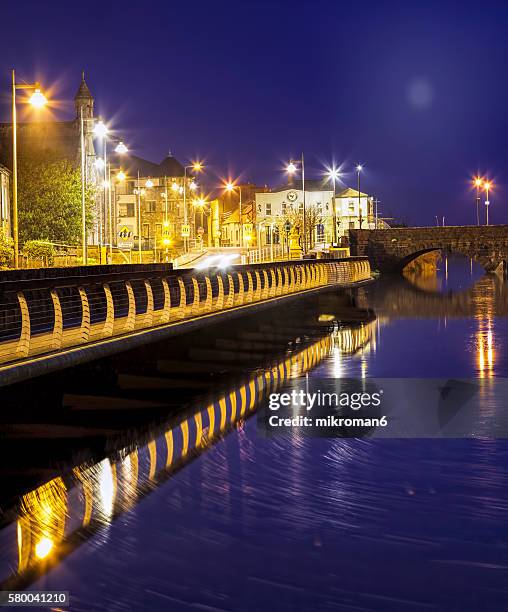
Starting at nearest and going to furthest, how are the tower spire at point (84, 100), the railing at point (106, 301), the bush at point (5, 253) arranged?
the railing at point (106, 301), the bush at point (5, 253), the tower spire at point (84, 100)

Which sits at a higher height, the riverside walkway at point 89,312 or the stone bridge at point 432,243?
the stone bridge at point 432,243

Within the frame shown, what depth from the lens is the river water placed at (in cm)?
1105

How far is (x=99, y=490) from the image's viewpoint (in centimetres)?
1523

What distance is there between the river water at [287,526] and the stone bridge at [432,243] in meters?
117

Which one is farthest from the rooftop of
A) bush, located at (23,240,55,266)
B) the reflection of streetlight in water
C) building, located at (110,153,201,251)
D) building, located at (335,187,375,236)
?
the reflection of streetlight in water

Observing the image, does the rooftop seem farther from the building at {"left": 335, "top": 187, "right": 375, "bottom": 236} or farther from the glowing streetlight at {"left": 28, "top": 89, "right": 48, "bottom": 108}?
the glowing streetlight at {"left": 28, "top": 89, "right": 48, "bottom": 108}

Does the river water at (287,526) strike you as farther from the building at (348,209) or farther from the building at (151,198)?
the building at (348,209)

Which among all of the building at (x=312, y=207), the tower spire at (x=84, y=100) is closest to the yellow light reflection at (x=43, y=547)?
the tower spire at (x=84, y=100)

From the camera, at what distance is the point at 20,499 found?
14695 millimetres

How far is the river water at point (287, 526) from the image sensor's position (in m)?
11.0

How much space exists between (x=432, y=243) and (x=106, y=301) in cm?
11823

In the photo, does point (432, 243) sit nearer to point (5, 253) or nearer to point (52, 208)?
point (52, 208)

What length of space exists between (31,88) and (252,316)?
34.8 feet

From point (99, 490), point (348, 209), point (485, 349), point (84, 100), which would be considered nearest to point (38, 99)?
point (485, 349)
